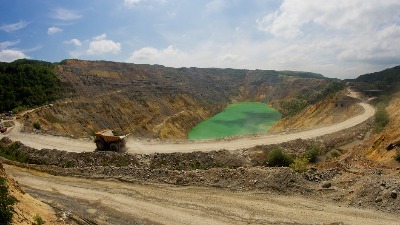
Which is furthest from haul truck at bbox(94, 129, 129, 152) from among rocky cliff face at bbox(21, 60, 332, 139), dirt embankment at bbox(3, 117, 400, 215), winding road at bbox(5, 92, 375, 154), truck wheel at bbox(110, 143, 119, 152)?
rocky cliff face at bbox(21, 60, 332, 139)

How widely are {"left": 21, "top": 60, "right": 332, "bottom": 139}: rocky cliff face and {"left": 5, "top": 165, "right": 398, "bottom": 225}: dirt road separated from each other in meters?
20.3

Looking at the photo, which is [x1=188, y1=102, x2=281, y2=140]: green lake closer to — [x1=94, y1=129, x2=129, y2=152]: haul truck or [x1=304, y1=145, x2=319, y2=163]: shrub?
[x1=304, y1=145, x2=319, y2=163]: shrub

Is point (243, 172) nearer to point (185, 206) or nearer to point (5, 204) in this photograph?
point (185, 206)

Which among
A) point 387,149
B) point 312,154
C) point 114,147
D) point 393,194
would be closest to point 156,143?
point 114,147

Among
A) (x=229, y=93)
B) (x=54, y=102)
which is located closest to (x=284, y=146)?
(x=54, y=102)

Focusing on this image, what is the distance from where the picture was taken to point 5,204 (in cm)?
1295

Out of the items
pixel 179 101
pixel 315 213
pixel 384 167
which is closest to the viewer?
pixel 315 213

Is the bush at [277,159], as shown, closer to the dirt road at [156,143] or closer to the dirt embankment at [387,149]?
the dirt road at [156,143]

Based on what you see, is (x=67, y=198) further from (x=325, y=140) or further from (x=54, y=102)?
(x=54, y=102)

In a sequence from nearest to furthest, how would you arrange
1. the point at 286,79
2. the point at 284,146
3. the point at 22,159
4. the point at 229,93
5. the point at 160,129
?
the point at 22,159 → the point at 284,146 → the point at 160,129 → the point at 229,93 → the point at 286,79

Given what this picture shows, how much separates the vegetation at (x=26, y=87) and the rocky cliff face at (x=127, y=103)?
2.75 meters

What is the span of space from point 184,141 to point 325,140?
1483 centimetres

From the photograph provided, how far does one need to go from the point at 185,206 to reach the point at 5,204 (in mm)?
8315

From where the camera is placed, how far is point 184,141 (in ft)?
111
